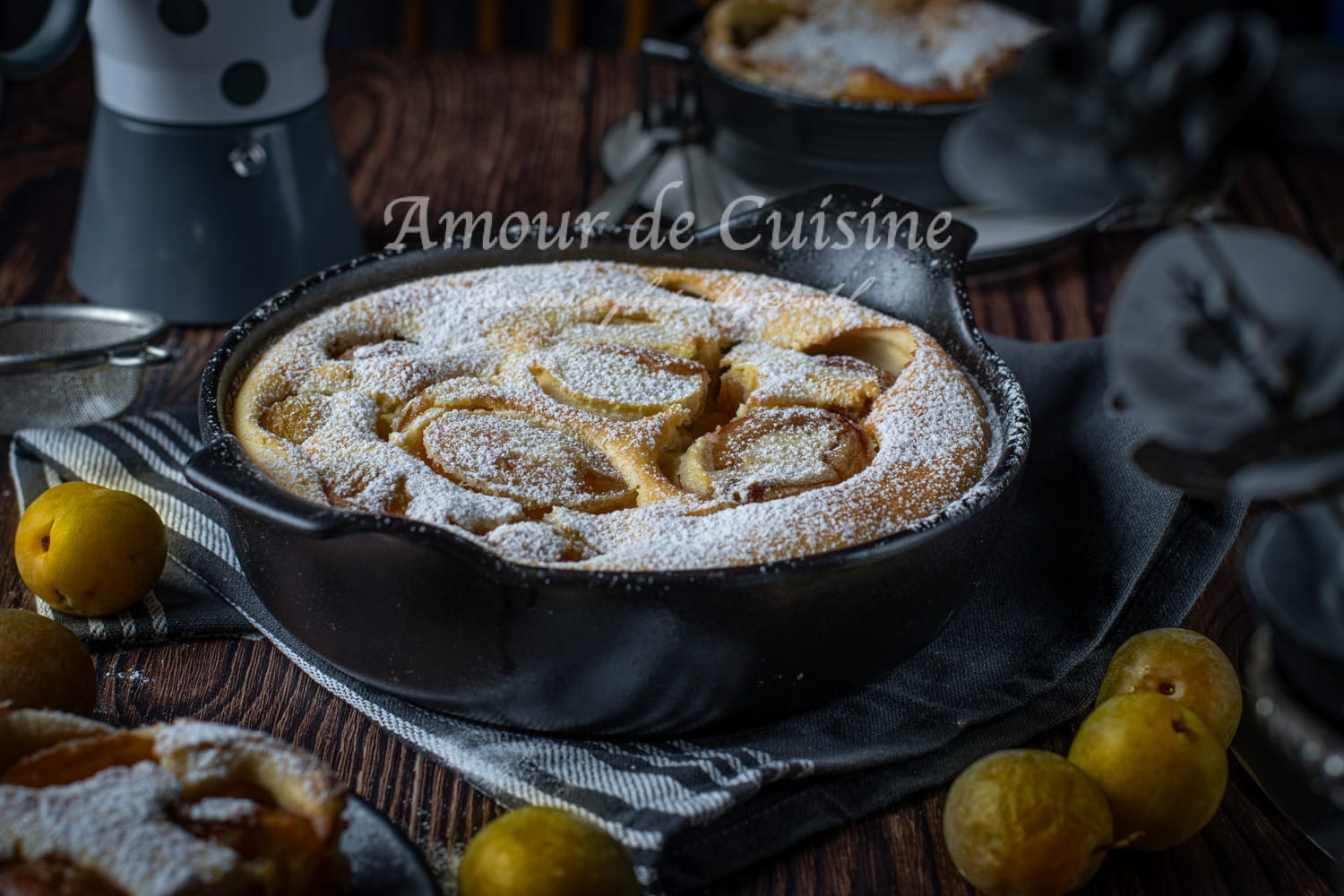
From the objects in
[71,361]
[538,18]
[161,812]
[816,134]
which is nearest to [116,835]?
[161,812]

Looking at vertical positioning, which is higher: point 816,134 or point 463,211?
point 816,134

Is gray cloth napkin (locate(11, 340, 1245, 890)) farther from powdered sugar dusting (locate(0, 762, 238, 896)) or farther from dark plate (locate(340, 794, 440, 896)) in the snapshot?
powdered sugar dusting (locate(0, 762, 238, 896))

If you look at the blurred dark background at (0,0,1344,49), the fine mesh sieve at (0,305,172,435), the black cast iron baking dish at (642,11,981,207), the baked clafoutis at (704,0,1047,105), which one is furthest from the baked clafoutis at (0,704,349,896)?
the blurred dark background at (0,0,1344,49)

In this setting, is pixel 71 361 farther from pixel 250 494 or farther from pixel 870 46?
pixel 870 46

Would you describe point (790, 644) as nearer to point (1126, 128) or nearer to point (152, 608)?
point (1126, 128)

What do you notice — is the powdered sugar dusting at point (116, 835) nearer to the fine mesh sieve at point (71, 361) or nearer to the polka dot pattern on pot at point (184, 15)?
the fine mesh sieve at point (71, 361)

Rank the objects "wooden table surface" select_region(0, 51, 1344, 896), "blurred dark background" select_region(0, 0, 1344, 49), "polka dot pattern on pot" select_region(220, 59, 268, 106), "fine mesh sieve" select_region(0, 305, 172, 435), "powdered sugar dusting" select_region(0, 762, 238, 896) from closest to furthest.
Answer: "powdered sugar dusting" select_region(0, 762, 238, 896) < "wooden table surface" select_region(0, 51, 1344, 896) < "fine mesh sieve" select_region(0, 305, 172, 435) < "polka dot pattern on pot" select_region(220, 59, 268, 106) < "blurred dark background" select_region(0, 0, 1344, 49)

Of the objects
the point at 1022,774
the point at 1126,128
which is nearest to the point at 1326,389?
Result: the point at 1126,128
